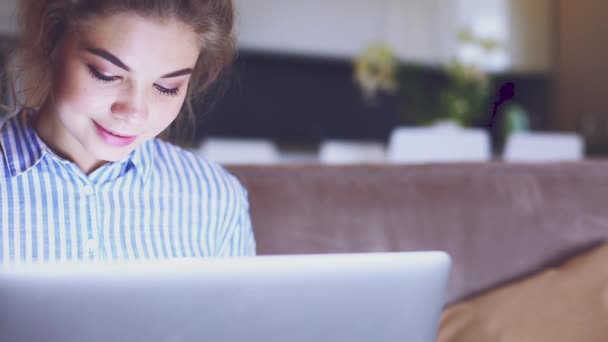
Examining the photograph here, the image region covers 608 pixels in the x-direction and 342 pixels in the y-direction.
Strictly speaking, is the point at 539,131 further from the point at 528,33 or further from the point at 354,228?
the point at 354,228

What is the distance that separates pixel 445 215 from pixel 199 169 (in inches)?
19.2

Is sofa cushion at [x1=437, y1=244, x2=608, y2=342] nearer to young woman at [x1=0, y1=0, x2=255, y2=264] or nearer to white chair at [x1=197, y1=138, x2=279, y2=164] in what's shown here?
young woman at [x1=0, y1=0, x2=255, y2=264]

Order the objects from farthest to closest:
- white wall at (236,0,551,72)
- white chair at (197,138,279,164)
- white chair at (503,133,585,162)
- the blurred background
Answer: white wall at (236,0,551,72) → the blurred background → white chair at (503,133,585,162) → white chair at (197,138,279,164)

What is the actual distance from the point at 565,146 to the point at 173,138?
8.44 feet

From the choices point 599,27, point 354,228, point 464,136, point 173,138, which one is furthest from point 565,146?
point 173,138

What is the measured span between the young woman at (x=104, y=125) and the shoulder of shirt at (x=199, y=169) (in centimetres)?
2

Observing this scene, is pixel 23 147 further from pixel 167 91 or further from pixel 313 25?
pixel 313 25

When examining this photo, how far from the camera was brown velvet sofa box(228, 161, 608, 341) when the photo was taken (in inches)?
48.4

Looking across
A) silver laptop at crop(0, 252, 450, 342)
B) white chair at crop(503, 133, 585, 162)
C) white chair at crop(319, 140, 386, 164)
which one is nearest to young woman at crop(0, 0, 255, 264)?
silver laptop at crop(0, 252, 450, 342)

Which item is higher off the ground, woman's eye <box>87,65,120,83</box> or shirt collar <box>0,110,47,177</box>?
woman's eye <box>87,65,120,83</box>

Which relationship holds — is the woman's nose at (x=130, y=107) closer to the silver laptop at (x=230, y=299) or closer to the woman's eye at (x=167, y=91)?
the woman's eye at (x=167, y=91)

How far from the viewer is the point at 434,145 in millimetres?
2971

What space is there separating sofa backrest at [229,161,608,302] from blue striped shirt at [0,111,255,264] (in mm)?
187

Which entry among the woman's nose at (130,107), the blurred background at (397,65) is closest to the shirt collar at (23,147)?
the woman's nose at (130,107)
